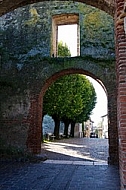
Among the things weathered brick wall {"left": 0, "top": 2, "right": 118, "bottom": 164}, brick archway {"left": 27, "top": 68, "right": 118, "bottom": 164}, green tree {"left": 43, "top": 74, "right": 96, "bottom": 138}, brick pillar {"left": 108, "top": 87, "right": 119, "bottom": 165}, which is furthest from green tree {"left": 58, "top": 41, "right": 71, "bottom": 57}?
brick pillar {"left": 108, "top": 87, "right": 119, "bottom": 165}

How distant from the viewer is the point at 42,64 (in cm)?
1031

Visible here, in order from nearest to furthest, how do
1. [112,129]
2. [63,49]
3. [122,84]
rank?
[122,84] < [112,129] < [63,49]

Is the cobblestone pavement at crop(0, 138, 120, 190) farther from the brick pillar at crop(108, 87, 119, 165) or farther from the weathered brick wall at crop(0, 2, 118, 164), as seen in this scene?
the weathered brick wall at crop(0, 2, 118, 164)

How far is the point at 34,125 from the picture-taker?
9.87 m

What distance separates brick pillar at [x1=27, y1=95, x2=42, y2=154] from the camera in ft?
32.0

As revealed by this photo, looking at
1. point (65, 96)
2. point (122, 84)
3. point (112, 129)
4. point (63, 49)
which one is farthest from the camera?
point (63, 49)

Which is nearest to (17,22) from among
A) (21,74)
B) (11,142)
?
(21,74)

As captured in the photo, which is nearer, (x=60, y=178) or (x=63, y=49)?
(x=60, y=178)

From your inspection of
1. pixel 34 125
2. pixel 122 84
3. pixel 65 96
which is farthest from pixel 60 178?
pixel 65 96

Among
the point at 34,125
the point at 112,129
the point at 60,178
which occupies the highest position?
the point at 34,125

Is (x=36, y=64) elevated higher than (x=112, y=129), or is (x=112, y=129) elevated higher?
(x=36, y=64)

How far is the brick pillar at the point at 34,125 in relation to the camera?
384 inches

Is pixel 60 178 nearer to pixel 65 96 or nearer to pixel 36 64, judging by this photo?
pixel 36 64

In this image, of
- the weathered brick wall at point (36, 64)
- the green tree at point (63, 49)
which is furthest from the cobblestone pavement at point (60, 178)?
the green tree at point (63, 49)
